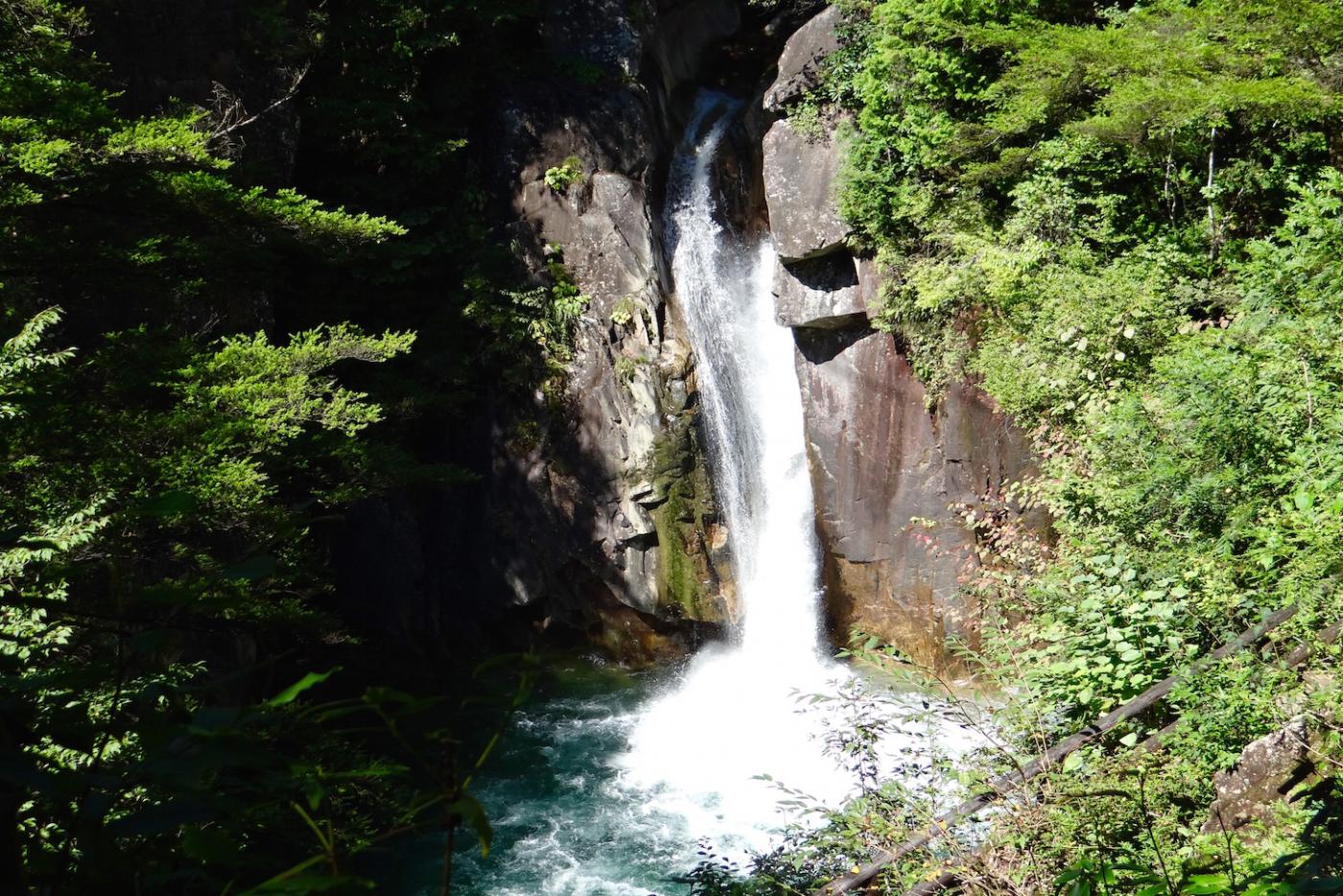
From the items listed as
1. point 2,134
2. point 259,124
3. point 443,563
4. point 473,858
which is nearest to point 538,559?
point 443,563

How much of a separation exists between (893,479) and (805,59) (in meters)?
5.22

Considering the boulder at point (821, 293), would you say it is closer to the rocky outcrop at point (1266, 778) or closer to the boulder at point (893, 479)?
the boulder at point (893, 479)

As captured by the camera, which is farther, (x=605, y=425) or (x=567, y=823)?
(x=605, y=425)

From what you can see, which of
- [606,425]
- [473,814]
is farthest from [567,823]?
[473,814]

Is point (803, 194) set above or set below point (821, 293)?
above

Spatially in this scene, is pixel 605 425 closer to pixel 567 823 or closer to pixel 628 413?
pixel 628 413

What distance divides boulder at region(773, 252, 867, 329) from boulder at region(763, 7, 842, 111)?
6.90 feet

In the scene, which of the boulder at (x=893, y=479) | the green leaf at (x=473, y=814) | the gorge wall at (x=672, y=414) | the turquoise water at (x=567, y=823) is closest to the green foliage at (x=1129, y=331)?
the boulder at (x=893, y=479)

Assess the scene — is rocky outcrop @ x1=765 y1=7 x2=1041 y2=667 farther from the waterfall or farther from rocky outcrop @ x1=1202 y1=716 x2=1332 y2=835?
rocky outcrop @ x1=1202 y1=716 x2=1332 y2=835

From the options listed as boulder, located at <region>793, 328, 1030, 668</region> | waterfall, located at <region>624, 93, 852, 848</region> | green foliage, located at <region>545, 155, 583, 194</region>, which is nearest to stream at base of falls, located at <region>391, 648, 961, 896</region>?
waterfall, located at <region>624, 93, 852, 848</region>

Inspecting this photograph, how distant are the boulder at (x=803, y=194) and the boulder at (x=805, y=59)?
1.34ft

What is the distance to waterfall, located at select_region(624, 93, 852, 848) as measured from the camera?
9.61m

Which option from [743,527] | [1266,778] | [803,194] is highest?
[803,194]

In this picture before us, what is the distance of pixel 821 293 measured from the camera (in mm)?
10617
